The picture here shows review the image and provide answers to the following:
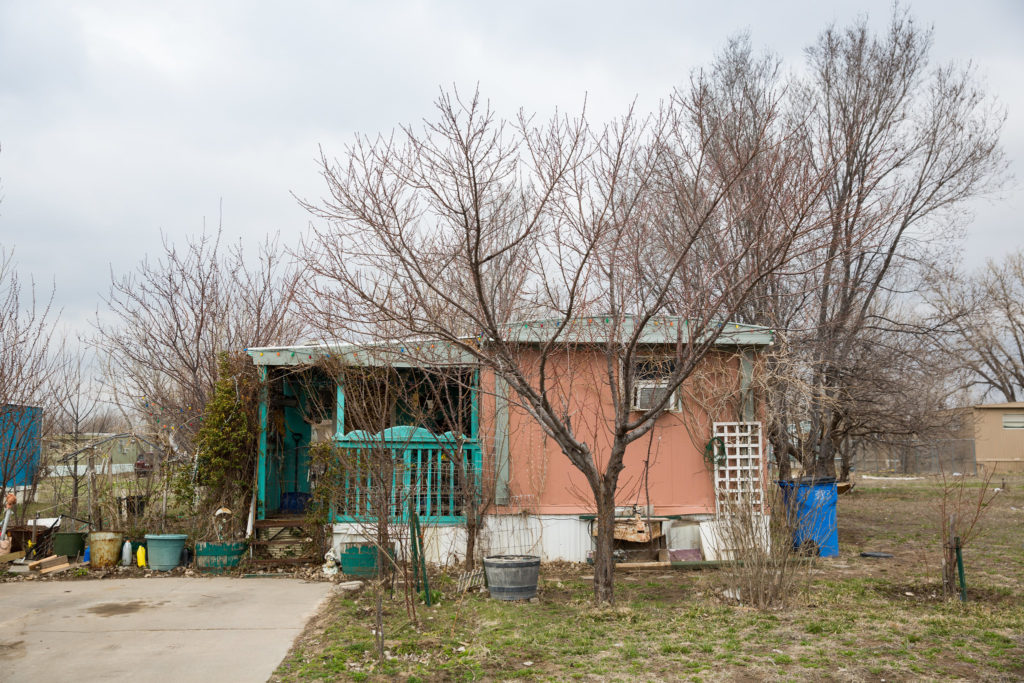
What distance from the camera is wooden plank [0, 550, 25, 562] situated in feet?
29.1

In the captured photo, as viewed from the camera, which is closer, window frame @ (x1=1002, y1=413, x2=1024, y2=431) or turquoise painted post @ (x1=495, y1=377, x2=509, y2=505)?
turquoise painted post @ (x1=495, y1=377, x2=509, y2=505)

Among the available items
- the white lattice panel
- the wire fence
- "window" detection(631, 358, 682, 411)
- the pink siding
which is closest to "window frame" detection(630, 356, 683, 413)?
"window" detection(631, 358, 682, 411)

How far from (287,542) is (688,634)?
5115 millimetres

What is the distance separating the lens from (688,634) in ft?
19.0

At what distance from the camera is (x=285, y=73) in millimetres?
6637

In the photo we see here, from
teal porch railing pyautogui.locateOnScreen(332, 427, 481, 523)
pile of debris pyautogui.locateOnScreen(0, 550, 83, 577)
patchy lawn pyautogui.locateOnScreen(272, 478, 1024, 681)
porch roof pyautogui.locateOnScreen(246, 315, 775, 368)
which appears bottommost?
patchy lawn pyautogui.locateOnScreen(272, 478, 1024, 681)

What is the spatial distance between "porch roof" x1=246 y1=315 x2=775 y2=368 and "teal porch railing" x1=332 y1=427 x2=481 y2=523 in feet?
2.69

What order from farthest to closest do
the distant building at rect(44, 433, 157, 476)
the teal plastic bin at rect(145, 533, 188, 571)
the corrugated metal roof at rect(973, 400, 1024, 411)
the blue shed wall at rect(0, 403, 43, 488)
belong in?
the corrugated metal roof at rect(973, 400, 1024, 411) < the distant building at rect(44, 433, 157, 476) < the blue shed wall at rect(0, 403, 43, 488) < the teal plastic bin at rect(145, 533, 188, 571)

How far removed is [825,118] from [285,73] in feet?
30.9

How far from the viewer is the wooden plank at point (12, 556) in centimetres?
886

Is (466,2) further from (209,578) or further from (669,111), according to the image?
(209,578)

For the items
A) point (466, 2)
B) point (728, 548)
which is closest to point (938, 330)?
point (728, 548)

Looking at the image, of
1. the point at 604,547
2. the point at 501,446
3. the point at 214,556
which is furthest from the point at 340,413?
the point at 604,547

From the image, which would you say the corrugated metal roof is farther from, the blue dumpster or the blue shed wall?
the blue shed wall
